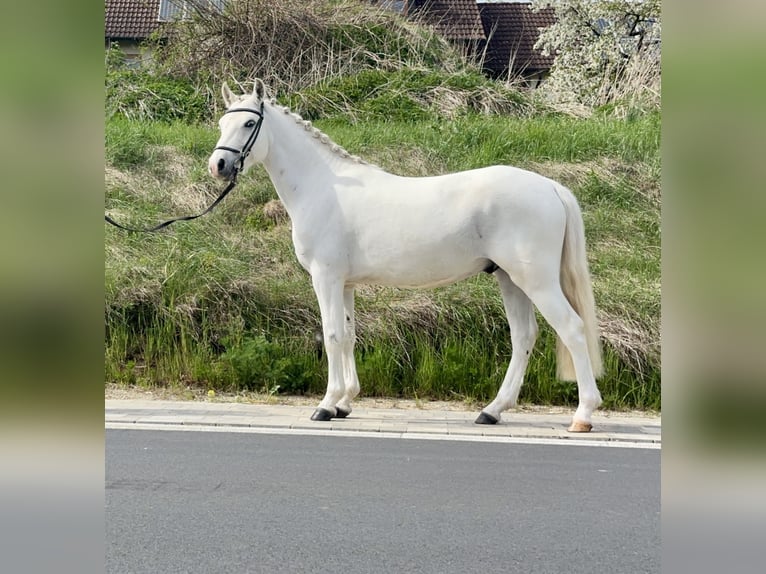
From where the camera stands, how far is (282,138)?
22.0 ft

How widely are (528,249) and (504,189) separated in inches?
19.6

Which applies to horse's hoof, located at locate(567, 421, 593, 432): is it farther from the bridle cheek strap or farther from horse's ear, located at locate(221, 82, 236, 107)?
horse's ear, located at locate(221, 82, 236, 107)

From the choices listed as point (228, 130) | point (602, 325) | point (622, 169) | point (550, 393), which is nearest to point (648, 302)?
point (602, 325)

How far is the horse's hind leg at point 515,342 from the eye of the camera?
6.59m

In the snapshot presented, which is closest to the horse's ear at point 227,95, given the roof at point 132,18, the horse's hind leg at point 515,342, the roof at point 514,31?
the horse's hind leg at point 515,342

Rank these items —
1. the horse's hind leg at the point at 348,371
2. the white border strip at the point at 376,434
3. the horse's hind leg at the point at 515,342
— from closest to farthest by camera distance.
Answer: the white border strip at the point at 376,434, the horse's hind leg at the point at 515,342, the horse's hind leg at the point at 348,371

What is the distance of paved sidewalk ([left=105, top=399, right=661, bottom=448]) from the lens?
6.25m

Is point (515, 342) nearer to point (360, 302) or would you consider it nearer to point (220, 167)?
point (360, 302)

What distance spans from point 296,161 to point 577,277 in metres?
2.48

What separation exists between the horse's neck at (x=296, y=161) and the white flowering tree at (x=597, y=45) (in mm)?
10479

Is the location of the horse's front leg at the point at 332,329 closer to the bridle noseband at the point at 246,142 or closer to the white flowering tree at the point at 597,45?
the bridle noseband at the point at 246,142

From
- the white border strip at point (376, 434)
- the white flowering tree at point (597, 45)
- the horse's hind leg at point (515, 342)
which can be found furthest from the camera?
the white flowering tree at point (597, 45)

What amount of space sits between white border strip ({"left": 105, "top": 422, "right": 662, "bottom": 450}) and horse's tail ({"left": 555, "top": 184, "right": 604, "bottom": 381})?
2.07 feet
